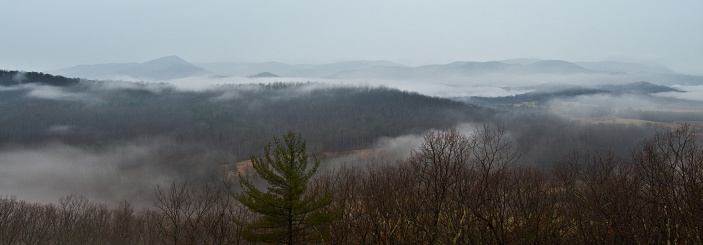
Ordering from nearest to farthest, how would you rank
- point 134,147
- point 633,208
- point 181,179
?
point 633,208
point 181,179
point 134,147

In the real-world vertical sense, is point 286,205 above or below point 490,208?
below

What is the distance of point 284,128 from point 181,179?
71521mm

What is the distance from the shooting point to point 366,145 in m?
159

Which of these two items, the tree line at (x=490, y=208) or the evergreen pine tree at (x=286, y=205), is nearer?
the tree line at (x=490, y=208)

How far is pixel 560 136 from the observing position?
151625mm

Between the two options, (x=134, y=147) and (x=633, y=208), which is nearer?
(x=633, y=208)

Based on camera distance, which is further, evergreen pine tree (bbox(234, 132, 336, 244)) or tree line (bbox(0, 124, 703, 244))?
evergreen pine tree (bbox(234, 132, 336, 244))

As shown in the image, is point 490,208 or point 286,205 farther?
point 286,205

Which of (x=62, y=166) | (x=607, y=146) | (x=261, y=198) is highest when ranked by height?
(x=261, y=198)

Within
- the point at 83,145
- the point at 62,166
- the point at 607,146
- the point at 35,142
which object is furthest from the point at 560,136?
the point at 35,142

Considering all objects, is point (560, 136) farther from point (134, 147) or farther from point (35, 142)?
point (35, 142)

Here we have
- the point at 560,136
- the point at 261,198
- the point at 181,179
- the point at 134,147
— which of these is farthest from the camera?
the point at 134,147

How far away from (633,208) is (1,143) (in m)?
238

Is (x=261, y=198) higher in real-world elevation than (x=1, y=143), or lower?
higher
